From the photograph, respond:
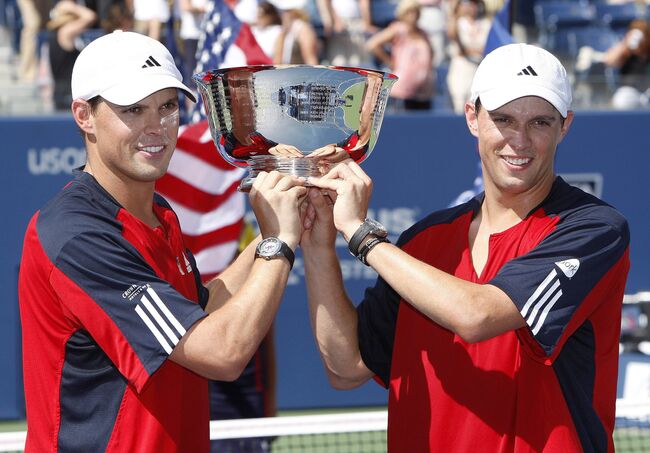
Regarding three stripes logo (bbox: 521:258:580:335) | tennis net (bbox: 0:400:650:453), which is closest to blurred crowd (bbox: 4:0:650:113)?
tennis net (bbox: 0:400:650:453)

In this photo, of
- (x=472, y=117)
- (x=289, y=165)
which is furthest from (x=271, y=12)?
(x=289, y=165)

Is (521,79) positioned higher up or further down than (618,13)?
further down

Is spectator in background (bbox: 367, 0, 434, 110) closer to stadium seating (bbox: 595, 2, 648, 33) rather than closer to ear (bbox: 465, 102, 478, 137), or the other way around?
stadium seating (bbox: 595, 2, 648, 33)

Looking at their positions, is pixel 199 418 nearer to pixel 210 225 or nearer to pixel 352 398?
pixel 210 225

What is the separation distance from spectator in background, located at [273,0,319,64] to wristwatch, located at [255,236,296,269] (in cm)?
653

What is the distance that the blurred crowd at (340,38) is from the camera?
9.49 m

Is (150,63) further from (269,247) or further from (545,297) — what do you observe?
(545,297)

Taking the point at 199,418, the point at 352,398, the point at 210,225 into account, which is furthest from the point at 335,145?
the point at 352,398

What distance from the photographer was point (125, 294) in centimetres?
323

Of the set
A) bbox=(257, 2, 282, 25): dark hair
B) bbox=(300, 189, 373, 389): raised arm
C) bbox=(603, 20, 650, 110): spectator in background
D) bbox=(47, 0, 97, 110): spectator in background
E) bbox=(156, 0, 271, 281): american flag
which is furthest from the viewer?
bbox=(257, 2, 282, 25): dark hair

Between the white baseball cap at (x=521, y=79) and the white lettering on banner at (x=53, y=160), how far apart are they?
5.06m

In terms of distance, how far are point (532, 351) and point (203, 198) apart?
12.2 feet

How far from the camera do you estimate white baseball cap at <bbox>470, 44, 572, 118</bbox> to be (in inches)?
137

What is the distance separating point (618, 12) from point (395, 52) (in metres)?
3.65
